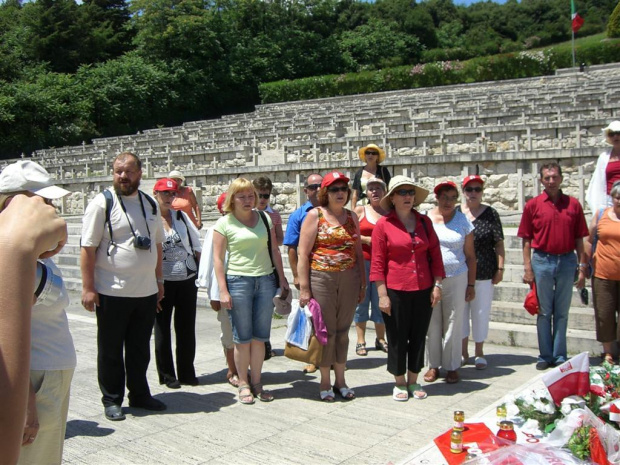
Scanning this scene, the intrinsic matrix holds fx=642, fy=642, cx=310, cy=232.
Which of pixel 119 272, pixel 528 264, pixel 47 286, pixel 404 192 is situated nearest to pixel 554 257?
pixel 528 264

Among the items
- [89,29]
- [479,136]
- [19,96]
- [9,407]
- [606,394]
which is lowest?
[606,394]

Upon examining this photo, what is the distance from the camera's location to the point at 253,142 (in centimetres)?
2083

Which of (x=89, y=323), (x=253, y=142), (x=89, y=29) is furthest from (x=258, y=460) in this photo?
(x=89, y=29)

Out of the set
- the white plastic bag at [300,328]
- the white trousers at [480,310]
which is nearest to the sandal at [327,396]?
the white plastic bag at [300,328]

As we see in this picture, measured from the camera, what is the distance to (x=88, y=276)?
504cm

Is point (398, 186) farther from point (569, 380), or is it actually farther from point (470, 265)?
point (569, 380)

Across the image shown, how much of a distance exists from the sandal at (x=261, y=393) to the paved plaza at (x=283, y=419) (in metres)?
0.07

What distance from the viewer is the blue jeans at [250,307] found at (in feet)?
18.3

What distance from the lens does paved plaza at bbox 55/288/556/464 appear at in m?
4.38

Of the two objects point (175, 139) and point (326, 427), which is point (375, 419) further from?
point (175, 139)

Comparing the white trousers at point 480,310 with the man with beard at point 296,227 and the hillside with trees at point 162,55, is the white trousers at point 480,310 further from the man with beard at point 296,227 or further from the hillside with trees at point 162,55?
the hillside with trees at point 162,55

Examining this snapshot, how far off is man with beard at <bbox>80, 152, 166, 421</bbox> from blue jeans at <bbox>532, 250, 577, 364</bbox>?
3.68 meters

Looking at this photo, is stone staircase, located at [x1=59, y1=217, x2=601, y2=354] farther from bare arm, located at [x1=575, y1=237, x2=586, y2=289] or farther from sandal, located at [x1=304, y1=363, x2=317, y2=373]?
sandal, located at [x1=304, y1=363, x2=317, y2=373]

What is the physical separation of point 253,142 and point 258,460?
17218 millimetres
